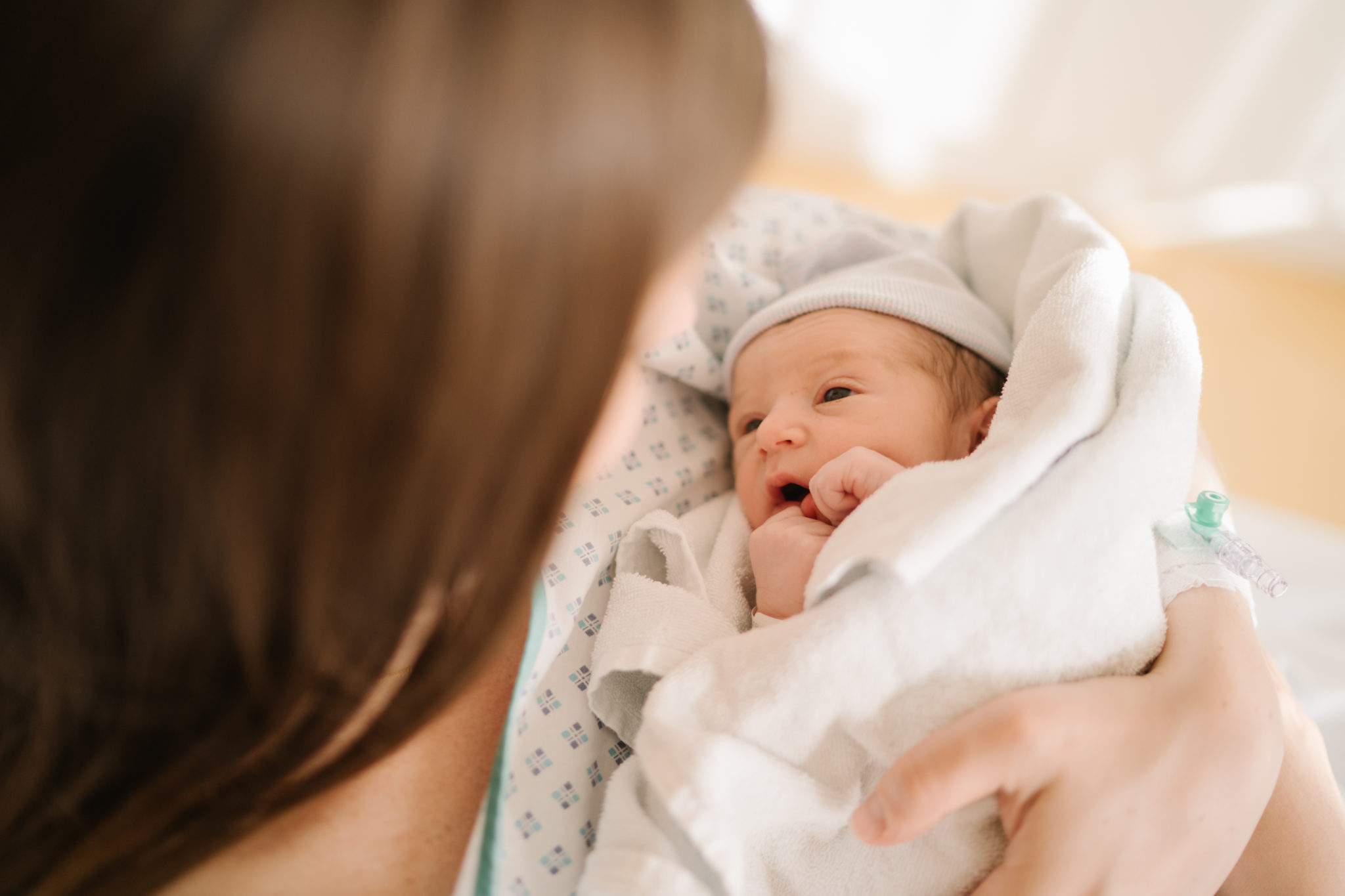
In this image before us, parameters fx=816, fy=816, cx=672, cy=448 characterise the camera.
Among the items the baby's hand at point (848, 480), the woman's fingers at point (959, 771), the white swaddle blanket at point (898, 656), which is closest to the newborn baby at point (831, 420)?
the baby's hand at point (848, 480)

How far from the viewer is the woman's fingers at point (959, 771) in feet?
1.77

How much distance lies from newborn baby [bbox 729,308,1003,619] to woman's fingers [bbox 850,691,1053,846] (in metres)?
0.22

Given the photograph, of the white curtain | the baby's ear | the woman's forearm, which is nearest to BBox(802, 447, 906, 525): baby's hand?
the baby's ear

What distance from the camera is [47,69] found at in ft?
1.27

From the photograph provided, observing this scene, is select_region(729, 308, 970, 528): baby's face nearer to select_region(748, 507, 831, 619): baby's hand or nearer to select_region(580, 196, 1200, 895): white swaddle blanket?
select_region(748, 507, 831, 619): baby's hand

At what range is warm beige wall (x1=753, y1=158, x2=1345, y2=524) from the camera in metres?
1.76

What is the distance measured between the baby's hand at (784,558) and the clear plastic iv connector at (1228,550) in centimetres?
35

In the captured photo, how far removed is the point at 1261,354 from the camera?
2.13m

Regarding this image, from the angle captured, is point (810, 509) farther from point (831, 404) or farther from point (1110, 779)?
point (1110, 779)

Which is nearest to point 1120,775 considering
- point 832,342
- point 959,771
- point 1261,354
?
point 959,771

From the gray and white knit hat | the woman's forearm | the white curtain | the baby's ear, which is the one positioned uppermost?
the white curtain

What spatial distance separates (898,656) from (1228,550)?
15.0 inches

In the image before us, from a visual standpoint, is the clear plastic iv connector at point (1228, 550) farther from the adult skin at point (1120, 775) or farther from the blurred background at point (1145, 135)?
the blurred background at point (1145, 135)

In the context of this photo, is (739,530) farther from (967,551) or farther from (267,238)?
(267,238)
